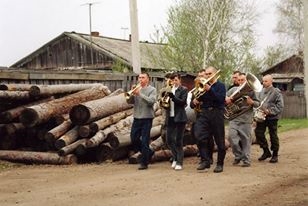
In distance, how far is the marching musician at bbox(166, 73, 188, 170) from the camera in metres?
12.3

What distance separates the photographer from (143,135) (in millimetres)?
12438

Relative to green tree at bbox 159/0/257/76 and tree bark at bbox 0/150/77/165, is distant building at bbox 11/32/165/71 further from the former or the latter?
tree bark at bbox 0/150/77/165

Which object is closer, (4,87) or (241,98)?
(241,98)

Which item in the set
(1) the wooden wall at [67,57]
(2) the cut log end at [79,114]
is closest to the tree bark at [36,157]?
(2) the cut log end at [79,114]

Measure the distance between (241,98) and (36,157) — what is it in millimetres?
4711

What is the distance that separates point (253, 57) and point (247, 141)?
26.7 m

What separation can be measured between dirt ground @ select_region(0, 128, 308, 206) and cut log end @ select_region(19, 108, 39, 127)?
3.26 feet

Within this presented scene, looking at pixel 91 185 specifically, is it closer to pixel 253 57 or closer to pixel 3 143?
pixel 3 143

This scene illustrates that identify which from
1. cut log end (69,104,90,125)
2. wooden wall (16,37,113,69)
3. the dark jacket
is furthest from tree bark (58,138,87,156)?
wooden wall (16,37,113,69)

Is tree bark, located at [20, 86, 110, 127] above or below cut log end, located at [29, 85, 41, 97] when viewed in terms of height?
below

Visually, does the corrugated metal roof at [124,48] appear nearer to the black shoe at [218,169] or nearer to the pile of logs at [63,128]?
the pile of logs at [63,128]

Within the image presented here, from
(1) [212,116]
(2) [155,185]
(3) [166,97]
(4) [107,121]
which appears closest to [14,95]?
(4) [107,121]

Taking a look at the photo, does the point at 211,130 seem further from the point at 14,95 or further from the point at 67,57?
the point at 67,57

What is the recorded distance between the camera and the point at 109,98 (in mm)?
15117
